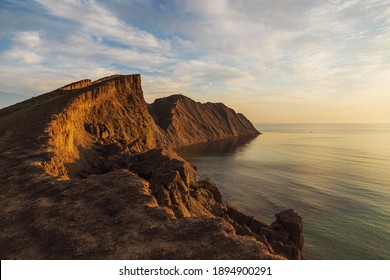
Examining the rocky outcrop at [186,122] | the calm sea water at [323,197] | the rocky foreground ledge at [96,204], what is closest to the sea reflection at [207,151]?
the rocky outcrop at [186,122]

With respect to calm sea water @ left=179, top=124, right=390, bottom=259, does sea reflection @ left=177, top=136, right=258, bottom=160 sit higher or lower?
higher

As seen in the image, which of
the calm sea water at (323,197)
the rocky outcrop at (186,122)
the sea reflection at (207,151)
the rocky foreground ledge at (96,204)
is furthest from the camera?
the rocky outcrop at (186,122)

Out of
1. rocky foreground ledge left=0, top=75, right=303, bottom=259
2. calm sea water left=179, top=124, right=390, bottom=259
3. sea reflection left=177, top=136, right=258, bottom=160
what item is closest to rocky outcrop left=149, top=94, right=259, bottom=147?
sea reflection left=177, top=136, right=258, bottom=160

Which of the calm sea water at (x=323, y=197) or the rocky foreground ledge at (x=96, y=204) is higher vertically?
the rocky foreground ledge at (x=96, y=204)

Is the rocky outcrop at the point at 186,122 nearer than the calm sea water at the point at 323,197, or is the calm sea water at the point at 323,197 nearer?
the calm sea water at the point at 323,197

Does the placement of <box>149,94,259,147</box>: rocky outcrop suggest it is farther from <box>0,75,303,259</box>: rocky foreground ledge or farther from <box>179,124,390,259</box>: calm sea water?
<box>0,75,303,259</box>: rocky foreground ledge

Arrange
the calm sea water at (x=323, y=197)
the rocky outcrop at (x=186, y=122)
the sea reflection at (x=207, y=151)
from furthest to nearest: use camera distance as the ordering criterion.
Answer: the rocky outcrop at (x=186, y=122)
the sea reflection at (x=207, y=151)
the calm sea water at (x=323, y=197)

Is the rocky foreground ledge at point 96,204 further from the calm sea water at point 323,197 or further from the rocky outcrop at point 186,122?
the rocky outcrop at point 186,122

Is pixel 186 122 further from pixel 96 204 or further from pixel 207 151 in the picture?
pixel 96 204

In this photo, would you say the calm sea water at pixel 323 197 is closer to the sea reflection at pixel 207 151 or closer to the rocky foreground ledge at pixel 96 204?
the rocky foreground ledge at pixel 96 204

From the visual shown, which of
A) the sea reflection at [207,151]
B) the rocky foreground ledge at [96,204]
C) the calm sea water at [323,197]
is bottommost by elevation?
the calm sea water at [323,197]
